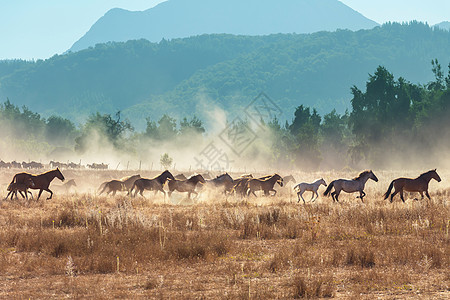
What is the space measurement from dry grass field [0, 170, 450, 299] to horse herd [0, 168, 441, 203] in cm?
434

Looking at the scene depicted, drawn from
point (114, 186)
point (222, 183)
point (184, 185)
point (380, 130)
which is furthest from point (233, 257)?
point (380, 130)

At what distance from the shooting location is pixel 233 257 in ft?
43.0

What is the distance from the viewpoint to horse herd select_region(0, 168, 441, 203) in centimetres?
2402

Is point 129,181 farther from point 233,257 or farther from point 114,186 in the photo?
point 233,257

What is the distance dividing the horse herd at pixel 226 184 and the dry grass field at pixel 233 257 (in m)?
4.34

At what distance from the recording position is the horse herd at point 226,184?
24.0m

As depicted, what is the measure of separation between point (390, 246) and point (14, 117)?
170 metres

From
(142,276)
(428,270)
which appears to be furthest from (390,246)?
(142,276)

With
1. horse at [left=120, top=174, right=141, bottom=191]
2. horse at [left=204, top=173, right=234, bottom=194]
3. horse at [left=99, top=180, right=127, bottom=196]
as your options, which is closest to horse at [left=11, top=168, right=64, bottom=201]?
horse at [left=99, top=180, right=127, bottom=196]

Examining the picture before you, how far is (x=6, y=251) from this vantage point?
1380 centimetres

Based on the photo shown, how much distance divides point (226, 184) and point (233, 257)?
776 inches

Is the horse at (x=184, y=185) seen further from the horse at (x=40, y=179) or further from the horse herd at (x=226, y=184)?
the horse at (x=40, y=179)

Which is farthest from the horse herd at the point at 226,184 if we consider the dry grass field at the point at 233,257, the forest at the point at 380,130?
A: the forest at the point at 380,130

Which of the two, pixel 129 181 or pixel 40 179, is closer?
pixel 40 179
